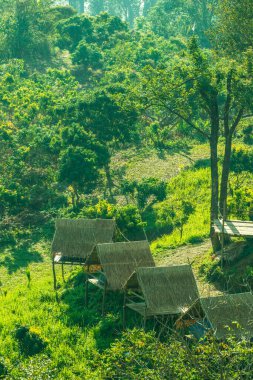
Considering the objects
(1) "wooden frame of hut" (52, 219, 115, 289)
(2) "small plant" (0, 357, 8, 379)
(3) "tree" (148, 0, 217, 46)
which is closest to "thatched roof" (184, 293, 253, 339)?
(2) "small plant" (0, 357, 8, 379)

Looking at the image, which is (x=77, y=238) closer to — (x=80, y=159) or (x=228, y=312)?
(x=80, y=159)

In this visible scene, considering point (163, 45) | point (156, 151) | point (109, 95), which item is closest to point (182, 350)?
point (109, 95)

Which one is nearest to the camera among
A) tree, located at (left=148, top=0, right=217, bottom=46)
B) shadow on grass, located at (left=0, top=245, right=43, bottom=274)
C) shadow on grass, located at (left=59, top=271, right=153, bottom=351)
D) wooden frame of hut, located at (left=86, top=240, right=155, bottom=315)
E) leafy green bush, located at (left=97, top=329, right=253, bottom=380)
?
leafy green bush, located at (left=97, top=329, right=253, bottom=380)

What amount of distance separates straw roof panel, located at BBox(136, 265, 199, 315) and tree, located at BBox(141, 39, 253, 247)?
511 cm

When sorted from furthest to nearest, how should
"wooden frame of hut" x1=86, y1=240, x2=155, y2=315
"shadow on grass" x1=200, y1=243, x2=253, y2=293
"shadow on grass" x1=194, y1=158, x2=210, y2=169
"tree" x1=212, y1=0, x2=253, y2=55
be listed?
"tree" x1=212, y1=0, x2=253, y2=55 < "shadow on grass" x1=194, y1=158, x2=210, y2=169 < "wooden frame of hut" x1=86, y1=240, x2=155, y2=315 < "shadow on grass" x1=200, y1=243, x2=253, y2=293

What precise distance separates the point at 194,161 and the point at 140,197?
6.70 metres

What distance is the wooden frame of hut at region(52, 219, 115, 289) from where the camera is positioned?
97.8ft

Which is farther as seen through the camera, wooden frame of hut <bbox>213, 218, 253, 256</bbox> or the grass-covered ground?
wooden frame of hut <bbox>213, 218, 253, 256</bbox>

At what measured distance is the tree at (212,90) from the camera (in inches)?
1137

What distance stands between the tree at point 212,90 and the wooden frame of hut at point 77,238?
4.73m

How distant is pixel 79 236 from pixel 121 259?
4116 millimetres

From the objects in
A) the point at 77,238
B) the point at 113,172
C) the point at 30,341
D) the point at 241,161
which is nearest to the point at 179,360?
the point at 30,341

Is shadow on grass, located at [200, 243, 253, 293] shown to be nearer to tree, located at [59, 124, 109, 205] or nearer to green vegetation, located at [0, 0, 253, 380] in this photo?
green vegetation, located at [0, 0, 253, 380]

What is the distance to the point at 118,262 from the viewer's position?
86.7ft
